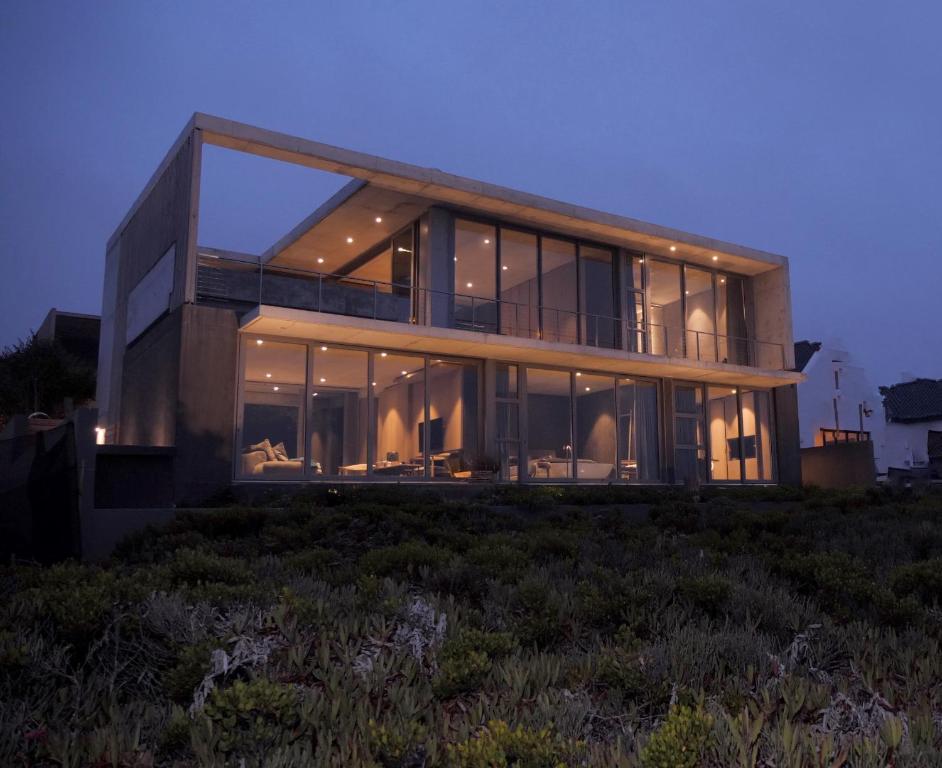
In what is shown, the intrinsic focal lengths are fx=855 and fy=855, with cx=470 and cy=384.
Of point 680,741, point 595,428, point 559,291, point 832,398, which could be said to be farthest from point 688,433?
point 680,741

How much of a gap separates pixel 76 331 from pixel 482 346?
56.5ft

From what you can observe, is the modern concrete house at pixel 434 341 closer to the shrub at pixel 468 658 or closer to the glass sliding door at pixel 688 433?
the glass sliding door at pixel 688 433

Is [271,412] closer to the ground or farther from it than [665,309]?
closer to the ground

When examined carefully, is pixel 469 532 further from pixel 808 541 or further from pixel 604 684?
pixel 604 684

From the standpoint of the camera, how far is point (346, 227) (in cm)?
1770

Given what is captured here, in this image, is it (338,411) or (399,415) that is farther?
(399,415)

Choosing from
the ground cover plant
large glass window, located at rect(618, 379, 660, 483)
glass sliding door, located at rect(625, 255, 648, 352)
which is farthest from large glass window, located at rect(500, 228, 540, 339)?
the ground cover plant

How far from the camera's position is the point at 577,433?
57.0 feet

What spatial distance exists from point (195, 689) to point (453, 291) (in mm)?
12697

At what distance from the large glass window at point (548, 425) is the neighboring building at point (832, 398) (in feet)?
53.8

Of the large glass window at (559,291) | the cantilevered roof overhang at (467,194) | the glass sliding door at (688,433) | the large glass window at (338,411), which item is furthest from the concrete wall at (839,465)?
the large glass window at (338,411)

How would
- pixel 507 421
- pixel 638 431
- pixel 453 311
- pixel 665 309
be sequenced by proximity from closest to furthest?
1. pixel 453 311
2. pixel 507 421
3. pixel 638 431
4. pixel 665 309

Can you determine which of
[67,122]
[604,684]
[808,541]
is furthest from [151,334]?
[67,122]

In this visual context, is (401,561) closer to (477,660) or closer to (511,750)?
(477,660)
